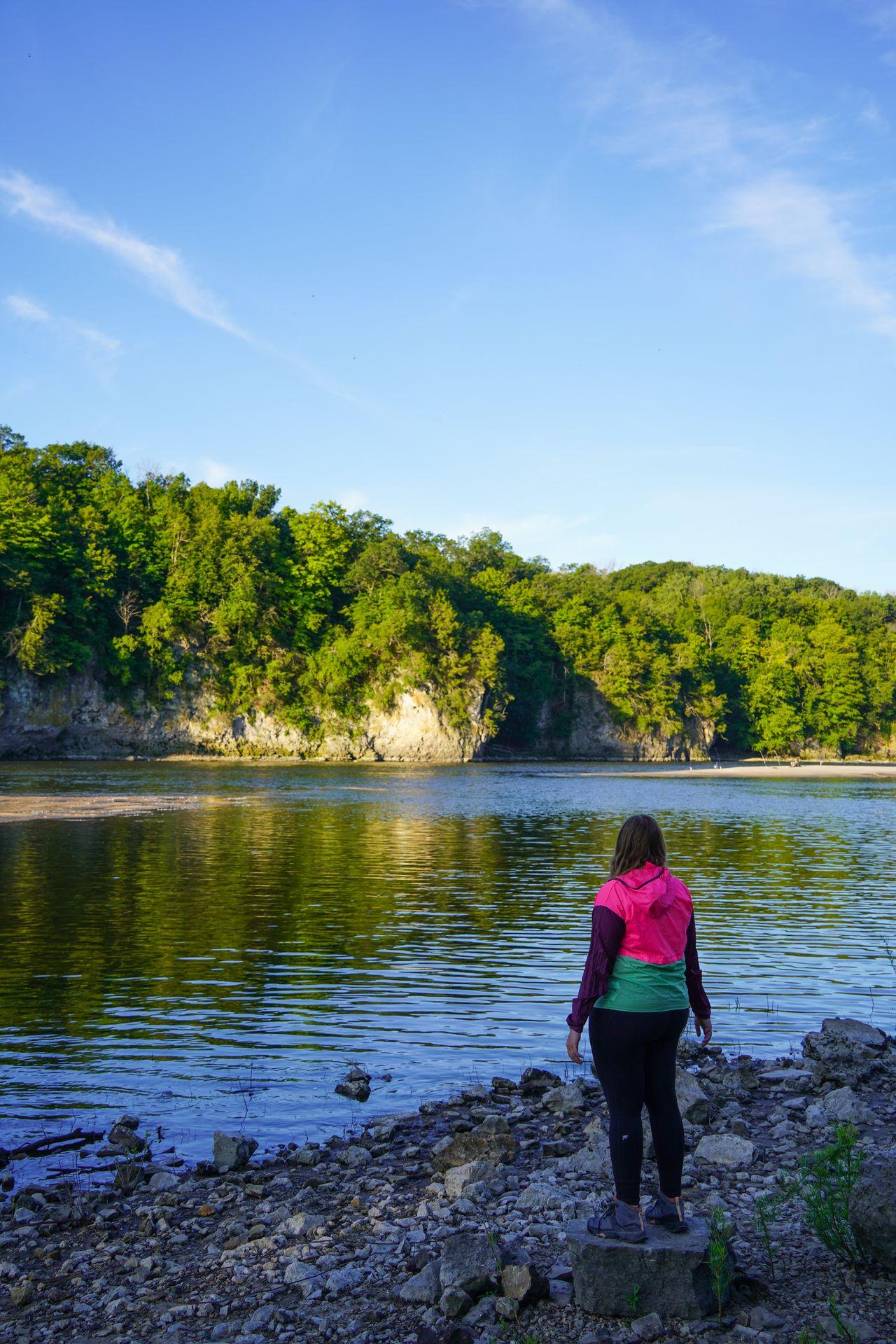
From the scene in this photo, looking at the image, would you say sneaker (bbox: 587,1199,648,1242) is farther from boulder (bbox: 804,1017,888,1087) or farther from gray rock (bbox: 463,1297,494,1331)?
boulder (bbox: 804,1017,888,1087)

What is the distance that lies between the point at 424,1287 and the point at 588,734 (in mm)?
109548

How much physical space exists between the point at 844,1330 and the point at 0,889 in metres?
18.8

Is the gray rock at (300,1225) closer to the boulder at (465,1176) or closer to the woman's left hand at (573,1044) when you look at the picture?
the boulder at (465,1176)

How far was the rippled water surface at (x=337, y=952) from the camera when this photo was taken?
9.63 metres

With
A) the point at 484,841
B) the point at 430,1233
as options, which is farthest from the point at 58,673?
the point at 430,1233

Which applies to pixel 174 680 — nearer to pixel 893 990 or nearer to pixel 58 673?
pixel 58 673

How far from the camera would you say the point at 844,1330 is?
4328 millimetres

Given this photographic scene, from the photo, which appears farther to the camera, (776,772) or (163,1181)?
(776,772)

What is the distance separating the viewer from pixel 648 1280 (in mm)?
4789

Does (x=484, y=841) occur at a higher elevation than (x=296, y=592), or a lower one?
lower

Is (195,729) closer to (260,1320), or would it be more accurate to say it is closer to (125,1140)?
(125,1140)

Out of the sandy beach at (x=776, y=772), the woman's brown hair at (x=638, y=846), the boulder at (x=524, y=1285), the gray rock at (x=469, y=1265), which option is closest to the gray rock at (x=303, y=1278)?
the gray rock at (x=469, y=1265)

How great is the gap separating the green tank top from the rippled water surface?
4338 millimetres

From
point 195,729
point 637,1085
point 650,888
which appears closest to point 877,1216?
point 637,1085
